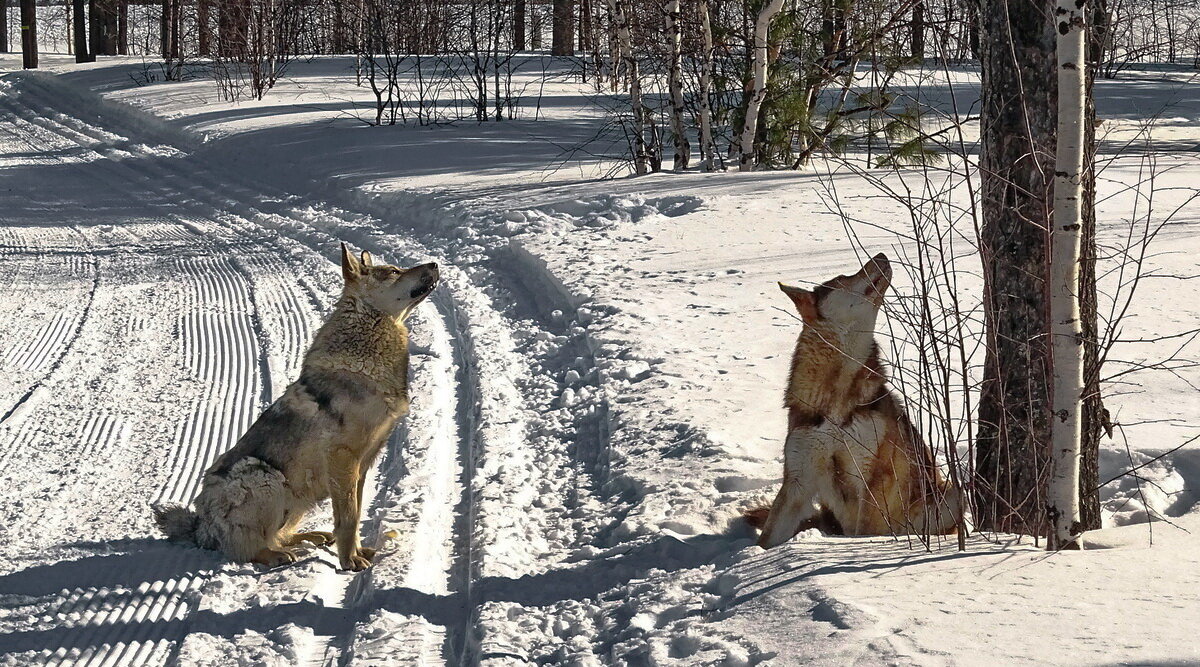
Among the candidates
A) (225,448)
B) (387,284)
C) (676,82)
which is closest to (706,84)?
(676,82)

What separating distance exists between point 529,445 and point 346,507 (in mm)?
1777

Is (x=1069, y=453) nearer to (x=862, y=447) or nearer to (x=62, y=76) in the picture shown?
(x=862, y=447)

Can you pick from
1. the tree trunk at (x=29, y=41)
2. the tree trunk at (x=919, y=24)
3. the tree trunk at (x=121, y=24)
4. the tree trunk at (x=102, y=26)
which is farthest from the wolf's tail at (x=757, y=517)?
the tree trunk at (x=121, y=24)

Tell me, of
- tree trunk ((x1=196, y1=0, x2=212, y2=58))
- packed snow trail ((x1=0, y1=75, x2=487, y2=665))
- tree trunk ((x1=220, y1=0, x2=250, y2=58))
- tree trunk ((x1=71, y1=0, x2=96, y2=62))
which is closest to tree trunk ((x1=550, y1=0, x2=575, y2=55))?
tree trunk ((x1=196, y1=0, x2=212, y2=58))

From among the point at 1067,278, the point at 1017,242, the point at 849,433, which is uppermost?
the point at 1017,242

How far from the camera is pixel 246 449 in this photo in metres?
5.63

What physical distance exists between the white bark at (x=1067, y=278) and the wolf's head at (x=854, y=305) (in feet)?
2.51

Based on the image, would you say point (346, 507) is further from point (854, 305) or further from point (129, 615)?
point (854, 305)

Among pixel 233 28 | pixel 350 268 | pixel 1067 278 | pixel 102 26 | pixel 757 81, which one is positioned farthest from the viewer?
pixel 102 26

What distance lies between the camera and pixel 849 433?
505cm

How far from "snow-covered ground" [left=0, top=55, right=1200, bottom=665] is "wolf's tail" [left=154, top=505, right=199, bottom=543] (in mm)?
116

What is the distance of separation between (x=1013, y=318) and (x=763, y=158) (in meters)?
12.4

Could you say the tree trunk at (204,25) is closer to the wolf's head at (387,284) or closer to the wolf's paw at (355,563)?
the wolf's head at (387,284)

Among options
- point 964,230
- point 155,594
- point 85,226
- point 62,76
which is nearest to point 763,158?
point 964,230
